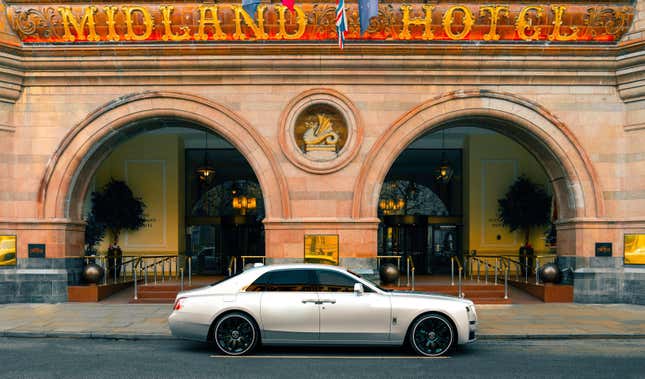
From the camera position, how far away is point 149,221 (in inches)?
886

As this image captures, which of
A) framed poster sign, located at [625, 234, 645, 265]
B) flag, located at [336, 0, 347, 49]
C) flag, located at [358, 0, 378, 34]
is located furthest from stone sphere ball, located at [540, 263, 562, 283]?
flag, located at [336, 0, 347, 49]

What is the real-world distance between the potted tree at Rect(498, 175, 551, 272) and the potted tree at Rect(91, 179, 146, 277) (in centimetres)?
1306

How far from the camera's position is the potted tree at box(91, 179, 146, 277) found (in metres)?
21.3

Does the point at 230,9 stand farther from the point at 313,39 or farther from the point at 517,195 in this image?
the point at 517,195

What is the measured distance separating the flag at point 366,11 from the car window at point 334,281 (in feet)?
22.9

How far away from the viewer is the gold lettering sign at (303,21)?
15.5 m

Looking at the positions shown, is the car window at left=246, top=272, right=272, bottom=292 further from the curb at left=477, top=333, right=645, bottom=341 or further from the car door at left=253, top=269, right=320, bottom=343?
the curb at left=477, top=333, right=645, bottom=341

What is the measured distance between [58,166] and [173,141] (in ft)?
22.9

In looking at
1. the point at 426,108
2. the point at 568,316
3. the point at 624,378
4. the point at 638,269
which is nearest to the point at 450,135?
the point at 426,108

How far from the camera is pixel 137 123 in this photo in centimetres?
1638

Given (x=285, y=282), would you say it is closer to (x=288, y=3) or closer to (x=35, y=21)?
(x=288, y=3)

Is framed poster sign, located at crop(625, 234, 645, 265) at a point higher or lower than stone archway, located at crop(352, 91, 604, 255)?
lower

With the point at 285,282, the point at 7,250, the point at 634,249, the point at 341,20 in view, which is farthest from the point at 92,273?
the point at 634,249

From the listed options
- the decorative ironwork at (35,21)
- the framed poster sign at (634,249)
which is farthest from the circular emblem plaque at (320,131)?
the framed poster sign at (634,249)
